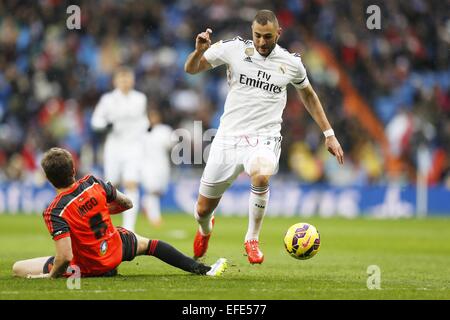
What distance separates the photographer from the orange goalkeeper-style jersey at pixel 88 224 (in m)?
7.47

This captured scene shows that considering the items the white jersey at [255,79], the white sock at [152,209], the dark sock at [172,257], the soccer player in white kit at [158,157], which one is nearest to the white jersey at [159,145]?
the soccer player in white kit at [158,157]

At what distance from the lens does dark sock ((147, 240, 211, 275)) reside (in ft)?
26.7

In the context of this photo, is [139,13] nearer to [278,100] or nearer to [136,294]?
[278,100]

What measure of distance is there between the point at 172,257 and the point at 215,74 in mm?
16023

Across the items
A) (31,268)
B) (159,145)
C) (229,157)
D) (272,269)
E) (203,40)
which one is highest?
(203,40)

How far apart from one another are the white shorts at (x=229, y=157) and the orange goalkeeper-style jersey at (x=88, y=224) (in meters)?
1.48

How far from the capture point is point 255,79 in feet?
29.6

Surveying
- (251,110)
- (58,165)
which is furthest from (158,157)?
(58,165)

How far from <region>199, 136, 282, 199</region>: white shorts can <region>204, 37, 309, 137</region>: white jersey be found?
0.29 ft

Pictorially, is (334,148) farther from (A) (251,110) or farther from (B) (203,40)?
(B) (203,40)

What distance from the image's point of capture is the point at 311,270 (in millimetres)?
9531

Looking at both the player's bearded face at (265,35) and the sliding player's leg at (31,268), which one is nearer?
the sliding player's leg at (31,268)

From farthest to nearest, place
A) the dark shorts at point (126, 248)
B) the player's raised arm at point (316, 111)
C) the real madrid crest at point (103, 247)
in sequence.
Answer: the player's raised arm at point (316, 111) → the dark shorts at point (126, 248) → the real madrid crest at point (103, 247)

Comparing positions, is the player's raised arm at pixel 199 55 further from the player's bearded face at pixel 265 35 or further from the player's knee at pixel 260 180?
the player's knee at pixel 260 180
